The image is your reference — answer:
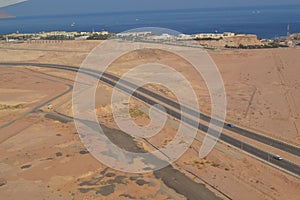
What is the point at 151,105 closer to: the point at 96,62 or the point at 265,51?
the point at 96,62

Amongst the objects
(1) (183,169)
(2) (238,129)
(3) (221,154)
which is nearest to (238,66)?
(2) (238,129)

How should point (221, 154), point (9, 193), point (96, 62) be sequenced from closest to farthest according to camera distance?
point (9, 193) < point (221, 154) < point (96, 62)

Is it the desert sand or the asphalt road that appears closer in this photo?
the desert sand

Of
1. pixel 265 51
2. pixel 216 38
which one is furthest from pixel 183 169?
pixel 216 38

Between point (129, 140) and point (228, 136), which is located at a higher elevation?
point (129, 140)

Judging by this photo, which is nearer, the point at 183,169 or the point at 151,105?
the point at 183,169

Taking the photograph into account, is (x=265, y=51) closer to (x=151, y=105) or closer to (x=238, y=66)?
(x=238, y=66)

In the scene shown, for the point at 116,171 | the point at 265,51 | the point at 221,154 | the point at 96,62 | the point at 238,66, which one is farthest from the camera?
the point at 265,51

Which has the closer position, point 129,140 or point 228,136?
point 129,140

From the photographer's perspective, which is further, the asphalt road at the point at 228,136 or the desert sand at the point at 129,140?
the asphalt road at the point at 228,136
